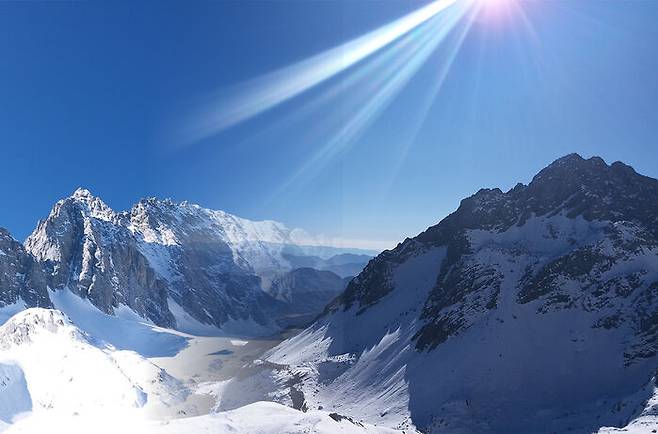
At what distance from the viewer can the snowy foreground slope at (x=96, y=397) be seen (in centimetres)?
5003

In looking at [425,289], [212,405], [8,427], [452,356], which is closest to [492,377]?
[452,356]

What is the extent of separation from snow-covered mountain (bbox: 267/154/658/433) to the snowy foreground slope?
2426 centimetres

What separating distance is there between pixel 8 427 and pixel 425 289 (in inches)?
3199

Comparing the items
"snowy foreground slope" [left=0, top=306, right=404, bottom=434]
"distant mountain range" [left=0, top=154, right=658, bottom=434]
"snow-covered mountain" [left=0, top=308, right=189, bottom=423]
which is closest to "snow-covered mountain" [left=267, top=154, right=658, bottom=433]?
"distant mountain range" [left=0, top=154, right=658, bottom=434]

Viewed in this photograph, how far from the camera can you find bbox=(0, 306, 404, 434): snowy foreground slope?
5003cm

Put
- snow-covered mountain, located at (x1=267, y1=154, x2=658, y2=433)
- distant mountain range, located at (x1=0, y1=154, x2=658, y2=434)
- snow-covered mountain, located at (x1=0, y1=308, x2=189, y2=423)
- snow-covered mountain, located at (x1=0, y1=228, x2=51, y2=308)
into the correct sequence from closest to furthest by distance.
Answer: distant mountain range, located at (x1=0, y1=154, x2=658, y2=434)
snow-covered mountain, located at (x1=267, y1=154, x2=658, y2=433)
snow-covered mountain, located at (x1=0, y1=308, x2=189, y2=423)
snow-covered mountain, located at (x1=0, y1=228, x2=51, y2=308)

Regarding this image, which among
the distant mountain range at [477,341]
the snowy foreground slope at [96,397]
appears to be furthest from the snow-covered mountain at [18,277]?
the distant mountain range at [477,341]

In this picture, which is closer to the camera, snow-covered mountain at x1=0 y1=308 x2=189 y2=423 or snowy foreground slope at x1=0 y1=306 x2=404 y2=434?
snowy foreground slope at x1=0 y1=306 x2=404 y2=434

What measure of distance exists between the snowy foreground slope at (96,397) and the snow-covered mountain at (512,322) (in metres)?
24.3

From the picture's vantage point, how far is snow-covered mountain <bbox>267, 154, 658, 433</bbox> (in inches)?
2768

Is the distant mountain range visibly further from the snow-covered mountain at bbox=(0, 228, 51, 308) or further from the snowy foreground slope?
the snow-covered mountain at bbox=(0, 228, 51, 308)

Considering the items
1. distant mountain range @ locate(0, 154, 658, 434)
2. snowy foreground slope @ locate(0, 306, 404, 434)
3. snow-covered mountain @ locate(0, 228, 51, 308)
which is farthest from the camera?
snow-covered mountain @ locate(0, 228, 51, 308)

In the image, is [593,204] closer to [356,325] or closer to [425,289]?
[425,289]

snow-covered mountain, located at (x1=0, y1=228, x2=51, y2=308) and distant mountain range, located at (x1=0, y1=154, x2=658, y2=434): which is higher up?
snow-covered mountain, located at (x1=0, y1=228, x2=51, y2=308)
